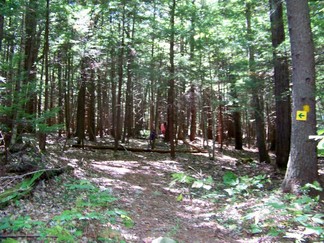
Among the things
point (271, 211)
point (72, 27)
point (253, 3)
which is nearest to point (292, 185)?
point (271, 211)

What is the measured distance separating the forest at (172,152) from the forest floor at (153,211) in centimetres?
3

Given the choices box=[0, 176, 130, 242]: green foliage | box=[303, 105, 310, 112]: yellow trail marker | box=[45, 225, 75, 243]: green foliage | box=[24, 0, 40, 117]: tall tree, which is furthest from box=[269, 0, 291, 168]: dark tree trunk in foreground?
box=[45, 225, 75, 243]: green foliage

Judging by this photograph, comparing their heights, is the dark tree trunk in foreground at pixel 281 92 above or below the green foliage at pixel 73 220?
above

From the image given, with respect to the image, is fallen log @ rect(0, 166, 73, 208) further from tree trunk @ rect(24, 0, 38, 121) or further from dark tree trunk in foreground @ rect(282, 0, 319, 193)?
dark tree trunk in foreground @ rect(282, 0, 319, 193)

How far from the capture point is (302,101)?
6457mm

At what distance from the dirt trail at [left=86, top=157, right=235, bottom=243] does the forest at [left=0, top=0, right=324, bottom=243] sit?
0.03 metres

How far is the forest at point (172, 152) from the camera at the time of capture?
5.01 metres

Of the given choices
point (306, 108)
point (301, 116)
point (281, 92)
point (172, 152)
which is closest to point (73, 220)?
point (301, 116)

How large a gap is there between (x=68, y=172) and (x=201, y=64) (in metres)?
9.53

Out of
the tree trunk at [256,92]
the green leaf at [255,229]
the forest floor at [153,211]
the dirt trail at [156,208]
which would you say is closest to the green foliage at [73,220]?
the forest floor at [153,211]

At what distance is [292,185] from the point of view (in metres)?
6.47

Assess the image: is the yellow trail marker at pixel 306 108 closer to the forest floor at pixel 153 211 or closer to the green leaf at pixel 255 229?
the forest floor at pixel 153 211

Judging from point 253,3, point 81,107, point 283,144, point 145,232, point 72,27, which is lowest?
point 145,232

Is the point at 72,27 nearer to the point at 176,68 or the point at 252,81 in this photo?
the point at 176,68
